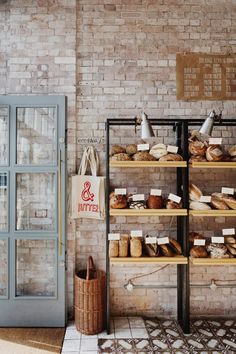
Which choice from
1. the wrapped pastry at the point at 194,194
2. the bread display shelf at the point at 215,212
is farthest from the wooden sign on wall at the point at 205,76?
the bread display shelf at the point at 215,212

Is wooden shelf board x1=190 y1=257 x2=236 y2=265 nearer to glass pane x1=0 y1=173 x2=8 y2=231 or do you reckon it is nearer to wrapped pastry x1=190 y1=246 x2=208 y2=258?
wrapped pastry x1=190 y1=246 x2=208 y2=258

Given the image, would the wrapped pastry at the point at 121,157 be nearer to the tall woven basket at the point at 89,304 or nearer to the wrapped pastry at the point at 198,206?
the wrapped pastry at the point at 198,206

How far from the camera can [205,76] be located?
10.8ft

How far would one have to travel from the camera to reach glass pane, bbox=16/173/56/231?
3.21 m

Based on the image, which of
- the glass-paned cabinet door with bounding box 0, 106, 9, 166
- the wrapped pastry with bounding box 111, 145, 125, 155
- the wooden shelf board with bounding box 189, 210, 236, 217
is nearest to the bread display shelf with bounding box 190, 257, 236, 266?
the wooden shelf board with bounding box 189, 210, 236, 217

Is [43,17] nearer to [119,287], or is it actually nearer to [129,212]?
[129,212]

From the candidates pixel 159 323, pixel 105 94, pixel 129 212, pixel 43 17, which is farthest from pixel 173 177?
pixel 43 17

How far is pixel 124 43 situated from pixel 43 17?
0.90 m

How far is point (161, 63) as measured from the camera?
10.8 ft

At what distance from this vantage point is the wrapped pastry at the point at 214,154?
112 inches

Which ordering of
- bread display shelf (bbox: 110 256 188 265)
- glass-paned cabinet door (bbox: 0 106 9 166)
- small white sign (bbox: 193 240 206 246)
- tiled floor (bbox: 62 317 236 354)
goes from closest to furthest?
tiled floor (bbox: 62 317 236 354) → bread display shelf (bbox: 110 256 188 265) → small white sign (bbox: 193 240 206 246) → glass-paned cabinet door (bbox: 0 106 9 166)

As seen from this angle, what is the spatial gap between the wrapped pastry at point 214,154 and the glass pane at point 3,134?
2.04 meters

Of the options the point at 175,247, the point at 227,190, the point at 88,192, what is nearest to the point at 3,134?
the point at 88,192

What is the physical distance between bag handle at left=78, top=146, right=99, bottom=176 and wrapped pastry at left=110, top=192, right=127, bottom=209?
42 cm
